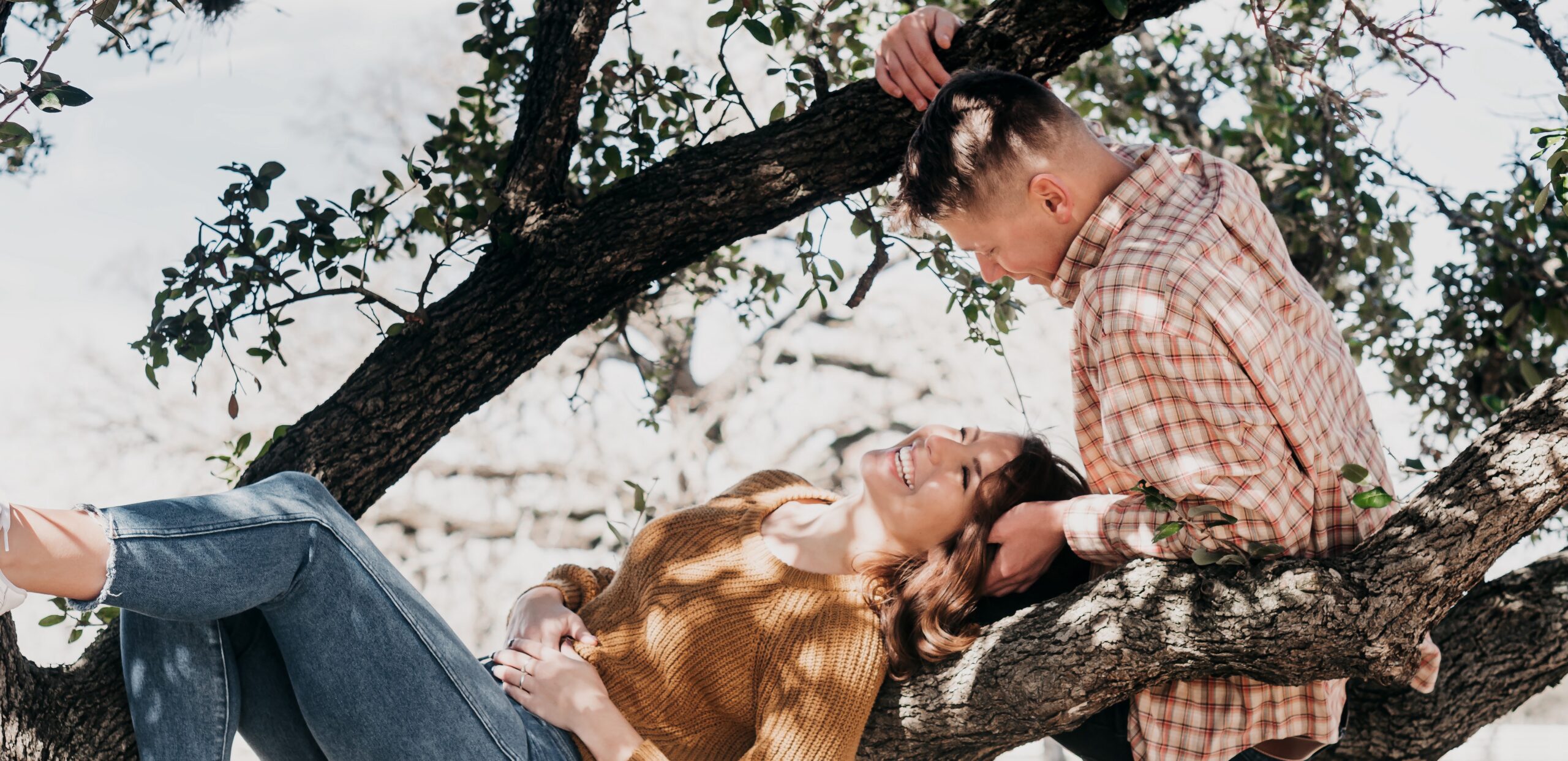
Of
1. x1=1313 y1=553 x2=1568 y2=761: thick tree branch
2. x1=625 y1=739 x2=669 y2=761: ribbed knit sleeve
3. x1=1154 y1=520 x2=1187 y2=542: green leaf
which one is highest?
x1=625 y1=739 x2=669 y2=761: ribbed knit sleeve

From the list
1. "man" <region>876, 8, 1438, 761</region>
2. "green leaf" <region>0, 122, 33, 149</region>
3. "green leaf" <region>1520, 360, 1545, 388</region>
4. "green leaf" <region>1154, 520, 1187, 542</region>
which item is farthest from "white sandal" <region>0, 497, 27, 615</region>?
"green leaf" <region>1520, 360, 1545, 388</region>

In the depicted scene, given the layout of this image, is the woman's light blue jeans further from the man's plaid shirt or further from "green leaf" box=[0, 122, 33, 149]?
the man's plaid shirt

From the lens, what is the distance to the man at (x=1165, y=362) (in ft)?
5.94

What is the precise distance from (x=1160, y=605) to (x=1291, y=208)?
233 cm

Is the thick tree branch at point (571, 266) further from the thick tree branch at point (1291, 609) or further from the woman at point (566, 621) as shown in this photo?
the thick tree branch at point (1291, 609)

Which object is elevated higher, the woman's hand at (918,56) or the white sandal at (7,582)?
the woman's hand at (918,56)

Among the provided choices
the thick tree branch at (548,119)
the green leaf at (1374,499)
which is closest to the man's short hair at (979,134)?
the green leaf at (1374,499)

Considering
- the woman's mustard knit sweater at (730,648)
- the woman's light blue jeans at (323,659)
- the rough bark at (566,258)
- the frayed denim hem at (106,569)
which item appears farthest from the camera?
the rough bark at (566,258)

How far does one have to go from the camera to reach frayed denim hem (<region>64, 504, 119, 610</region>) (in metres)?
1.72

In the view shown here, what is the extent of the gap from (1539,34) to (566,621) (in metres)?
2.19

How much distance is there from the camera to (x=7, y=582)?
5.38ft

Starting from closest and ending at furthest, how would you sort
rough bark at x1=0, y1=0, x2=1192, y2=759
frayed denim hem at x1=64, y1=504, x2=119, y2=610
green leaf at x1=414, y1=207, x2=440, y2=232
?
1. frayed denim hem at x1=64, y1=504, x2=119, y2=610
2. rough bark at x1=0, y1=0, x2=1192, y2=759
3. green leaf at x1=414, y1=207, x2=440, y2=232

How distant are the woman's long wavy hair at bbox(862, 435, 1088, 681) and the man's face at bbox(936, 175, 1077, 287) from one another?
0.45m

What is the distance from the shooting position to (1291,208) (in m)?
3.79
